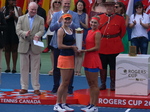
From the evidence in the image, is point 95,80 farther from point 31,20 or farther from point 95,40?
point 31,20

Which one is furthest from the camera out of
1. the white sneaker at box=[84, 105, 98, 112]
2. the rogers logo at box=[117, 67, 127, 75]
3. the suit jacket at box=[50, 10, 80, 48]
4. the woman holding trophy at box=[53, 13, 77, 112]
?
the suit jacket at box=[50, 10, 80, 48]

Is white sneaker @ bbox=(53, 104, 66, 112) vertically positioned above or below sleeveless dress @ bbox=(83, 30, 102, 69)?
below

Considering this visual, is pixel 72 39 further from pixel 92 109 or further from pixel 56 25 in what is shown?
pixel 92 109

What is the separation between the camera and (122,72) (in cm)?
984

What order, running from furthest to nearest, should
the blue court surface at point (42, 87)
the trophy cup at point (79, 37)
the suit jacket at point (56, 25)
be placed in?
the suit jacket at point (56, 25)
the blue court surface at point (42, 87)
the trophy cup at point (79, 37)

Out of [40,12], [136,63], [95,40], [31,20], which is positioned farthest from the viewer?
[40,12]

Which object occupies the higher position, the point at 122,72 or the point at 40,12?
the point at 40,12

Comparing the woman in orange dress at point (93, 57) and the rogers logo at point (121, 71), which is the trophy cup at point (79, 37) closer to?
the woman in orange dress at point (93, 57)

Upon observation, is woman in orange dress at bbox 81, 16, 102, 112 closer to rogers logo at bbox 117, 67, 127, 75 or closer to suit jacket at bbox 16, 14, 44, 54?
rogers logo at bbox 117, 67, 127, 75

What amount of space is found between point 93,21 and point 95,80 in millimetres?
1104

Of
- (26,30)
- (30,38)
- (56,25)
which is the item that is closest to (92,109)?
(56,25)

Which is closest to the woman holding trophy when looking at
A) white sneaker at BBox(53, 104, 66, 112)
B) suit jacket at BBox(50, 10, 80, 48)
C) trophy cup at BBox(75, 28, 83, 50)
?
white sneaker at BBox(53, 104, 66, 112)

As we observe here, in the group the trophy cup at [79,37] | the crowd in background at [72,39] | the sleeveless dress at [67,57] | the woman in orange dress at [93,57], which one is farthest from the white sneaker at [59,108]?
the trophy cup at [79,37]

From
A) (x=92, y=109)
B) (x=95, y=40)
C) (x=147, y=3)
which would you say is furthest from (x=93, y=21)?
(x=147, y=3)
